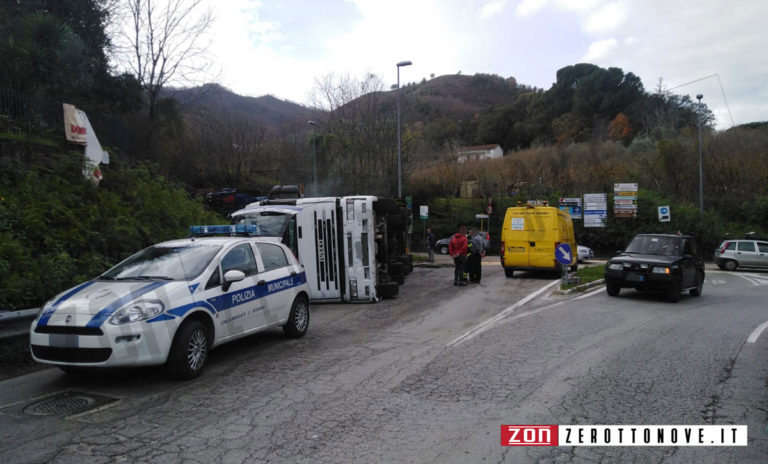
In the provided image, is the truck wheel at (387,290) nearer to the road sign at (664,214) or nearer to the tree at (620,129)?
the road sign at (664,214)

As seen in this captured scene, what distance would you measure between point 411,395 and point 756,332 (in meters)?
7.25

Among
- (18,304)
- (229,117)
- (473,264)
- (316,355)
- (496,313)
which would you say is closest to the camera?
(316,355)

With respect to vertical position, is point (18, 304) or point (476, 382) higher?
point (18, 304)

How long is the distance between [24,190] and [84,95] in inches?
422

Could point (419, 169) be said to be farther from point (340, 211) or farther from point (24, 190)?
point (24, 190)

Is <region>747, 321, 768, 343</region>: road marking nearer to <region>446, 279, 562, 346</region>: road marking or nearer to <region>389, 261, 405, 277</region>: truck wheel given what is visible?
<region>446, 279, 562, 346</region>: road marking

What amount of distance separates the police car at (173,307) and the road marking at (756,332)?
7460 mm

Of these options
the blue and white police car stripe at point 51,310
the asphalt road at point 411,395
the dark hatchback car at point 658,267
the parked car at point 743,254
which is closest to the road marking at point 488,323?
the asphalt road at point 411,395

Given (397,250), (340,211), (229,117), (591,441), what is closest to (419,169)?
(229,117)

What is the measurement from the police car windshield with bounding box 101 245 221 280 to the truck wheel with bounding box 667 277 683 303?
10575 mm

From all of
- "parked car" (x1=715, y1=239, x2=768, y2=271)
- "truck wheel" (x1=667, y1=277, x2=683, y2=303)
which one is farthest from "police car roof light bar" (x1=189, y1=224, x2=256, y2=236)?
"parked car" (x1=715, y1=239, x2=768, y2=271)

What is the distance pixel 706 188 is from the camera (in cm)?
3825

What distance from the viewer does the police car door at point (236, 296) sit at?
259 inches

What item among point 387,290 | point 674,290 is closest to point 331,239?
point 387,290
